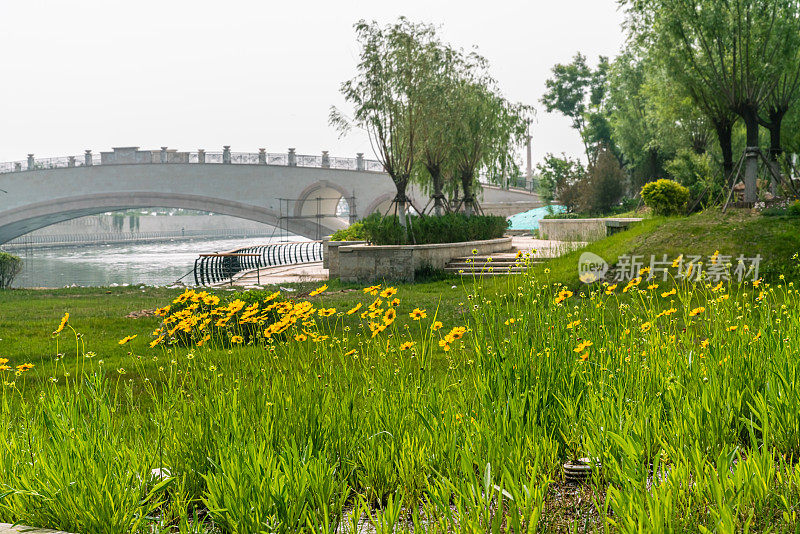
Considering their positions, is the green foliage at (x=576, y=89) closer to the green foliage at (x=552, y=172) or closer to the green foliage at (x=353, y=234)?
the green foliage at (x=552, y=172)

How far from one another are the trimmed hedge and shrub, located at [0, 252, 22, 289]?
9702mm

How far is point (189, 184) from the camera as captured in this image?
42.3 m

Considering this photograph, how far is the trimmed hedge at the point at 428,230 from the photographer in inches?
636

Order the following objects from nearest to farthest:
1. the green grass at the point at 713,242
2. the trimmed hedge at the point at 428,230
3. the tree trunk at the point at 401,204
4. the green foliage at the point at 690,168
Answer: the green grass at the point at 713,242, the trimmed hedge at the point at 428,230, the tree trunk at the point at 401,204, the green foliage at the point at 690,168

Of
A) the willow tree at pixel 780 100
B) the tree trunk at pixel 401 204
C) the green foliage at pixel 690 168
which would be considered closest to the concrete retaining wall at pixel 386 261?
the tree trunk at pixel 401 204

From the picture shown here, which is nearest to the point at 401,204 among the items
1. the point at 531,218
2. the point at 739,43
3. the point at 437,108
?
the point at 437,108

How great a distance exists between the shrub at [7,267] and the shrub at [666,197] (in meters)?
17.2

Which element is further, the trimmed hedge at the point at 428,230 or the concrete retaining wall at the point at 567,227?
the concrete retaining wall at the point at 567,227

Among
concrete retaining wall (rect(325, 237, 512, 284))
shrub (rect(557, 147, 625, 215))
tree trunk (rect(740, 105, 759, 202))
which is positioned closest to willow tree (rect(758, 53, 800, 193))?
tree trunk (rect(740, 105, 759, 202))

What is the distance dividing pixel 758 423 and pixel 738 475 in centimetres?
109

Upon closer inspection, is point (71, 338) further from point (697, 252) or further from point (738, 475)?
point (697, 252)

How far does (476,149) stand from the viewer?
23.6 meters

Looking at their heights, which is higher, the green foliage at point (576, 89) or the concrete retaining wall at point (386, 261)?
the green foliage at point (576, 89)

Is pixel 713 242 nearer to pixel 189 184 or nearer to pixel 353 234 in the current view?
pixel 353 234
